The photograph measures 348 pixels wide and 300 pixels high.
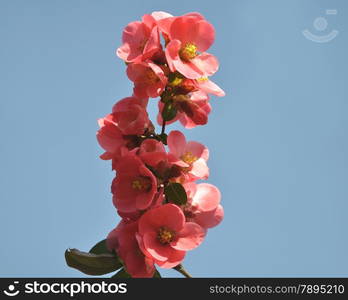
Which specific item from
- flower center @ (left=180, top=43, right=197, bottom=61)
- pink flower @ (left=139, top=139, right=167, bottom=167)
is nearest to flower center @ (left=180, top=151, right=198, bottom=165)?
pink flower @ (left=139, top=139, right=167, bottom=167)

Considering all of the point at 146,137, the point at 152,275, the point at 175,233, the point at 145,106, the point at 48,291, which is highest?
the point at 145,106

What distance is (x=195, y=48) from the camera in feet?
6.91

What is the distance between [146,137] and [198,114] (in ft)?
0.84

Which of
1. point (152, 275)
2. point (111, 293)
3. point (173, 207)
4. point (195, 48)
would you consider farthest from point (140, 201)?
point (195, 48)

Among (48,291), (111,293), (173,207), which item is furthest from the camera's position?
(48,291)

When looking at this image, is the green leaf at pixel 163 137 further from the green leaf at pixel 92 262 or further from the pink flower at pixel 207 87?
the green leaf at pixel 92 262

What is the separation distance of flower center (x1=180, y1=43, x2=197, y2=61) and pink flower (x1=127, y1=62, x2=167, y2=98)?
171 mm

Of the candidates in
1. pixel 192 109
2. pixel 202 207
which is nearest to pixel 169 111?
pixel 192 109

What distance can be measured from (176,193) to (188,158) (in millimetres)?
238

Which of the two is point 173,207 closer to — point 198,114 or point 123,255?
point 123,255

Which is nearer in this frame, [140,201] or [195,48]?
[140,201]

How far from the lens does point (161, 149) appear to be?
1.85 metres

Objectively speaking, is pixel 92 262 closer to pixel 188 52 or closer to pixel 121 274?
pixel 121 274

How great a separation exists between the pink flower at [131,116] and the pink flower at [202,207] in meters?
0.33
